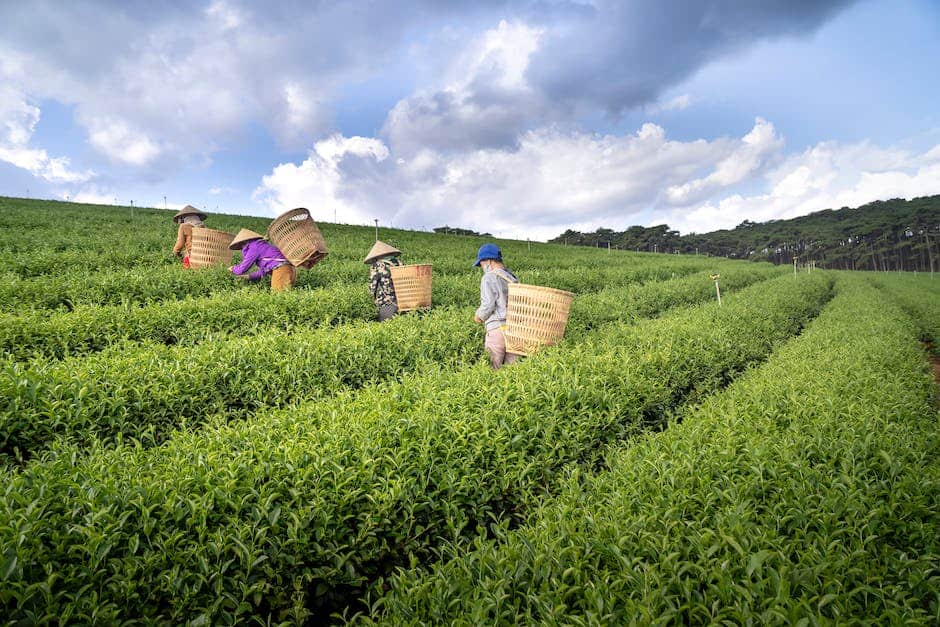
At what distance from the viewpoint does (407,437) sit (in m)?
3.22

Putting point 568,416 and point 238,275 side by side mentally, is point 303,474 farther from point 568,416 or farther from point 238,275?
point 238,275

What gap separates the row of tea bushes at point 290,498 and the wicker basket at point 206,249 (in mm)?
7879

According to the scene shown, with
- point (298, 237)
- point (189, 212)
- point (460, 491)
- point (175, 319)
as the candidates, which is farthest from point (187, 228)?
point (460, 491)

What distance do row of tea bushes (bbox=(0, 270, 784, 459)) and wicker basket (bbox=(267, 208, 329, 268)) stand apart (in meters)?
2.75

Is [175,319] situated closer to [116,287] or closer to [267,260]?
[267,260]

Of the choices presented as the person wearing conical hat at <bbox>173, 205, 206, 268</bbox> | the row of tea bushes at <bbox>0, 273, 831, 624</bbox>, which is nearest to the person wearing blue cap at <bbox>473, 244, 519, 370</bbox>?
the row of tea bushes at <bbox>0, 273, 831, 624</bbox>

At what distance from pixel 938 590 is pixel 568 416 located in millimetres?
2303

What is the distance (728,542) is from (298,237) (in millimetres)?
8411

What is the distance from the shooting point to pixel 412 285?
27.5 feet

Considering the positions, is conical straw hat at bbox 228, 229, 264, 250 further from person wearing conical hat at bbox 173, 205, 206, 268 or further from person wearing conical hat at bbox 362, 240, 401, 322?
person wearing conical hat at bbox 362, 240, 401, 322

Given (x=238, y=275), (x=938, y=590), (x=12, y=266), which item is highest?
(x=12, y=266)

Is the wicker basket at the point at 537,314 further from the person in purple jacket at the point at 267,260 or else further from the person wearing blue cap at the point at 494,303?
the person in purple jacket at the point at 267,260

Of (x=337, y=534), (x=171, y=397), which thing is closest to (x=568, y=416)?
(x=337, y=534)

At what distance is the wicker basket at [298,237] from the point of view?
8.76 m
